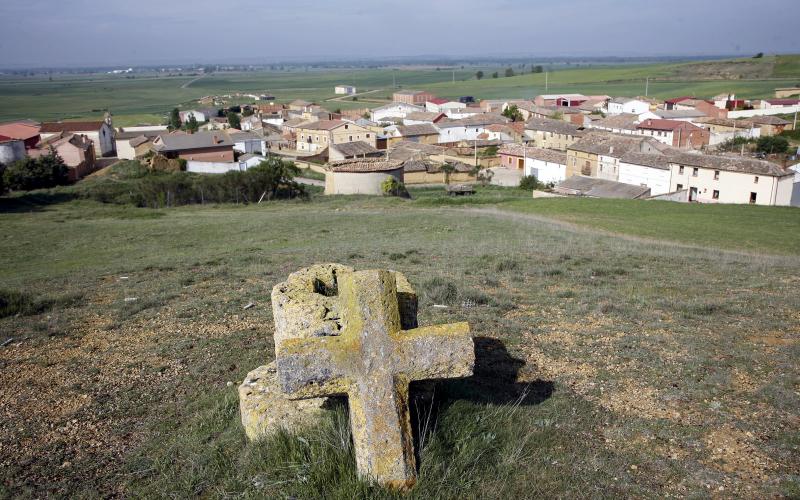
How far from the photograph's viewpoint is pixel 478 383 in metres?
6.89

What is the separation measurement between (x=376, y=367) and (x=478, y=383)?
8.39 ft

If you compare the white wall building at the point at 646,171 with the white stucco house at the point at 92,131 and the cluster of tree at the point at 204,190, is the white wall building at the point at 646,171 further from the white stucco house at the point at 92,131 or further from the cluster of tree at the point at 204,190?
the white stucco house at the point at 92,131

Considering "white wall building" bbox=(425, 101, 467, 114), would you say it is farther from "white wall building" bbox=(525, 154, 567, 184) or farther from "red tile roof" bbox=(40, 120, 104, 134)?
"red tile roof" bbox=(40, 120, 104, 134)

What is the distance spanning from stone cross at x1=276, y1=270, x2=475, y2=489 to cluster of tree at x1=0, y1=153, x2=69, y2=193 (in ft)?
172

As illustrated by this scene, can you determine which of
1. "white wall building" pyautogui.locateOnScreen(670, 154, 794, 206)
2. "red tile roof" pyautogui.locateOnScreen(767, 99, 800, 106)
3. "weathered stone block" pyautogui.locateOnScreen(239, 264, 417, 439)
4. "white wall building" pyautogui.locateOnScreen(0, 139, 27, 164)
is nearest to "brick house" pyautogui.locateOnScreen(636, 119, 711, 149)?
"white wall building" pyautogui.locateOnScreen(670, 154, 794, 206)

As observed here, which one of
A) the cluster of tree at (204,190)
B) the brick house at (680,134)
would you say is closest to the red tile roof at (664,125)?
the brick house at (680,134)

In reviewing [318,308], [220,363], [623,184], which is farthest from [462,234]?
[623,184]

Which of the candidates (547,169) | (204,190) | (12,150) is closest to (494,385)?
(204,190)

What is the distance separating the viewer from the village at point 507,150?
157 feet

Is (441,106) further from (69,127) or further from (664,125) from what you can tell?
(69,127)

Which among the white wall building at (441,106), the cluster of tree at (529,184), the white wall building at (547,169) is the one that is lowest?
the cluster of tree at (529,184)

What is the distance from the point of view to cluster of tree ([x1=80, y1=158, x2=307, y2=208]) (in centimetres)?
4525

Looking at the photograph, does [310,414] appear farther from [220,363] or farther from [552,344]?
[552,344]

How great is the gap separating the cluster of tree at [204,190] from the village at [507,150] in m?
5.02
